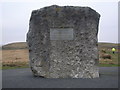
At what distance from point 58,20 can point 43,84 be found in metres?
3.73

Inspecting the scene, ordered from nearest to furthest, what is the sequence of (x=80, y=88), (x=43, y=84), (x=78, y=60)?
(x=80, y=88) < (x=43, y=84) < (x=78, y=60)

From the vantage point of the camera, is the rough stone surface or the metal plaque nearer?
the rough stone surface

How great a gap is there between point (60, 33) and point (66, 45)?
72 centimetres

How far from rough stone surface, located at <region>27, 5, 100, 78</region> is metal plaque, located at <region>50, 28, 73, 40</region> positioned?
0.18 ft

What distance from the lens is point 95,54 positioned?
11.6 metres

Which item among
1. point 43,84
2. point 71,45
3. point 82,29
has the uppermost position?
point 82,29

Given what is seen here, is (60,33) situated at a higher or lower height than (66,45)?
higher

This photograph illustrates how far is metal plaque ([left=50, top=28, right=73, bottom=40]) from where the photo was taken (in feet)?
38.5

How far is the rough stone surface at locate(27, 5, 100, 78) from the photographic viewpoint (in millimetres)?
11617

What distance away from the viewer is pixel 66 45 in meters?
11.7

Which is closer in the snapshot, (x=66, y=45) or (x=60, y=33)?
(x=66, y=45)

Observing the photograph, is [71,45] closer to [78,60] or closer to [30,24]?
[78,60]

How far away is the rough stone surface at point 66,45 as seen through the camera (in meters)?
11.6

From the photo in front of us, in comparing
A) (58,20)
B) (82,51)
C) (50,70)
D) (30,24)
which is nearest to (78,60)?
(82,51)
